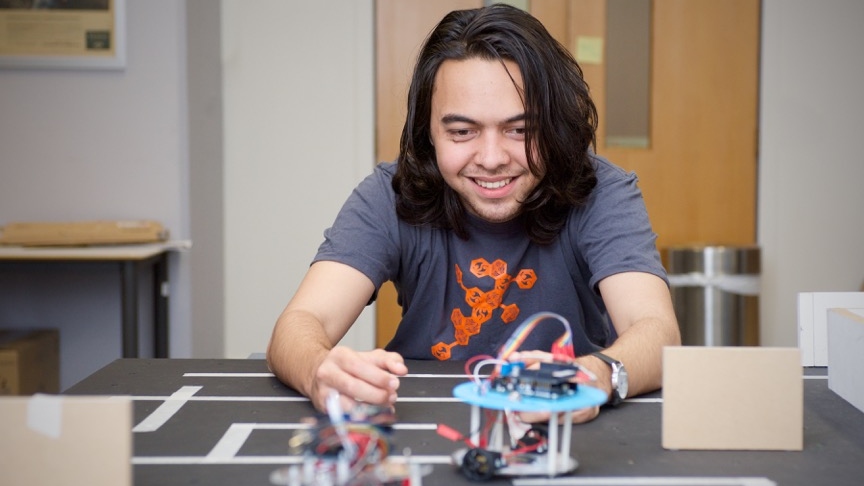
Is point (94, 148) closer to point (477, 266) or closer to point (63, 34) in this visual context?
point (63, 34)

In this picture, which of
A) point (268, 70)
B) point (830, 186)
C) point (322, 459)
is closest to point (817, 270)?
point (830, 186)

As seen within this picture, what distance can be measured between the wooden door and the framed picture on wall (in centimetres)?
98

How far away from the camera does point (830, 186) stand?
356 cm

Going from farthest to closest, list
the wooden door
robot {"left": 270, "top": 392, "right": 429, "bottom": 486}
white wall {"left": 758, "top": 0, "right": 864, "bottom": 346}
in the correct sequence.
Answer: white wall {"left": 758, "top": 0, "right": 864, "bottom": 346} → the wooden door → robot {"left": 270, "top": 392, "right": 429, "bottom": 486}

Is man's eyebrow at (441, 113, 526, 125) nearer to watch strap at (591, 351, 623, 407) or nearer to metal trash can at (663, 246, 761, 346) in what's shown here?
watch strap at (591, 351, 623, 407)

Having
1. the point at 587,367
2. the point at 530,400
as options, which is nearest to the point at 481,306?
the point at 587,367

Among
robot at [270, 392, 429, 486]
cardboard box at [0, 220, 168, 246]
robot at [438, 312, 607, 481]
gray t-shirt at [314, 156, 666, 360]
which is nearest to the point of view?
robot at [270, 392, 429, 486]

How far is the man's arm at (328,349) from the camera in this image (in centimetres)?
104

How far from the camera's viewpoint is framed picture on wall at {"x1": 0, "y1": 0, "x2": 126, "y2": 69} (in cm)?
305

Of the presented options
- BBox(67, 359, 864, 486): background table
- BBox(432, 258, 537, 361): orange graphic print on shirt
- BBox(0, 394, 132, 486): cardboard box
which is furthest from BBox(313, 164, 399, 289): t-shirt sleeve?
BBox(0, 394, 132, 486): cardboard box

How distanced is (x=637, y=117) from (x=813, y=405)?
2439mm

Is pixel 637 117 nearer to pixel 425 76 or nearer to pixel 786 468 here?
pixel 425 76

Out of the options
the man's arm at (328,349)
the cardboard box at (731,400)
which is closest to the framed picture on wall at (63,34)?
the man's arm at (328,349)

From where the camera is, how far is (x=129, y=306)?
106 inches
